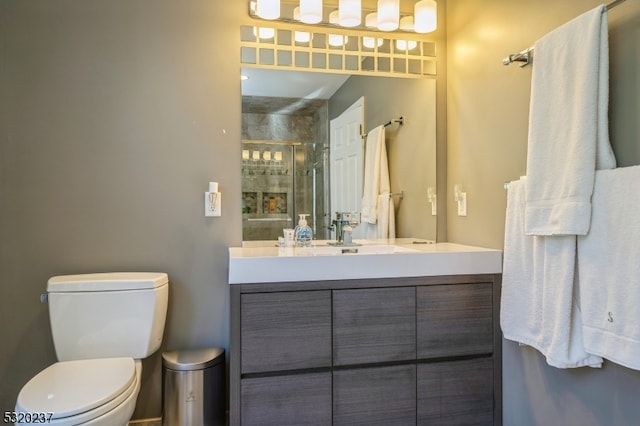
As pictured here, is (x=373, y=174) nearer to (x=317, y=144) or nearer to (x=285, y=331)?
(x=317, y=144)

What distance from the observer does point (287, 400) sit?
154 centimetres

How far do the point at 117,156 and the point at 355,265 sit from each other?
125cm

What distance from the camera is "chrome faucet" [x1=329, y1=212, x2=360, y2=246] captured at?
6.81ft

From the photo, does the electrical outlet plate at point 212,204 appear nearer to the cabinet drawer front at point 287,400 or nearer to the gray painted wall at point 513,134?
the cabinet drawer front at point 287,400

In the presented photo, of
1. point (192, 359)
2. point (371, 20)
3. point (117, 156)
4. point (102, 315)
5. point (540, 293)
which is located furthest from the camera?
point (371, 20)

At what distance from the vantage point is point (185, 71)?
6.31ft

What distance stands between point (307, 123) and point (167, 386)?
1433 mm

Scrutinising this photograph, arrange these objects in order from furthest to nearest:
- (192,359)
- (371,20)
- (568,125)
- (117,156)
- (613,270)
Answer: (371,20), (117,156), (192,359), (568,125), (613,270)

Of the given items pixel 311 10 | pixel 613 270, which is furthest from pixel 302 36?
pixel 613 270

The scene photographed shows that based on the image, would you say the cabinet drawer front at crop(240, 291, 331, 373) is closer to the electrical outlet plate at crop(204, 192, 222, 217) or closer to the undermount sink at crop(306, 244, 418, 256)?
the undermount sink at crop(306, 244, 418, 256)

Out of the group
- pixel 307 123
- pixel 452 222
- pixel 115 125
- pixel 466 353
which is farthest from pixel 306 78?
pixel 466 353

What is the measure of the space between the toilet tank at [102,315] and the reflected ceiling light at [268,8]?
1.36 m

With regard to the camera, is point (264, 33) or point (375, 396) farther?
point (264, 33)

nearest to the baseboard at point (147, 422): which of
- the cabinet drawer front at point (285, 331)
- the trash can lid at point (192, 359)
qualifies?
the trash can lid at point (192, 359)
